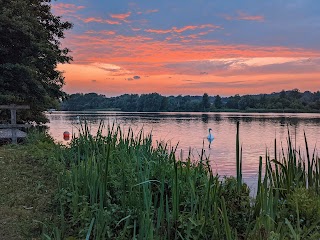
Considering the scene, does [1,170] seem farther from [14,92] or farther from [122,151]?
[14,92]

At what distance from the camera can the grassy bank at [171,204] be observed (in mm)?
3914

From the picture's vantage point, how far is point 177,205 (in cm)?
421

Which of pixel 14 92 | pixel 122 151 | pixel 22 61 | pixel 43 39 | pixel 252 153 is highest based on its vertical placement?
pixel 43 39

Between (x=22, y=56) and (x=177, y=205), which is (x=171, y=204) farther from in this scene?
(x=22, y=56)

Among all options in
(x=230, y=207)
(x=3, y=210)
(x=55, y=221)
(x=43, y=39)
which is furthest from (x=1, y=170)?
(x=43, y=39)

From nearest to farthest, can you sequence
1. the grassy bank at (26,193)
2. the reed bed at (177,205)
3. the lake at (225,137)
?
1. the reed bed at (177,205)
2. the grassy bank at (26,193)
3. the lake at (225,137)

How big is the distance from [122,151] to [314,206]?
9.33ft

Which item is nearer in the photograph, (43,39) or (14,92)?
(14,92)

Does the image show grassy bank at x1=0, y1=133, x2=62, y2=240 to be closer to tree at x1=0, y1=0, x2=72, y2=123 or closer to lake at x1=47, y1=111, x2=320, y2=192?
lake at x1=47, y1=111, x2=320, y2=192

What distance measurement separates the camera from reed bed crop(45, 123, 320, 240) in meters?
3.89

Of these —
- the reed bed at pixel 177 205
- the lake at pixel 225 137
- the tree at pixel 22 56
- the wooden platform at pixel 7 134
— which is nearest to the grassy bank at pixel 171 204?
the reed bed at pixel 177 205

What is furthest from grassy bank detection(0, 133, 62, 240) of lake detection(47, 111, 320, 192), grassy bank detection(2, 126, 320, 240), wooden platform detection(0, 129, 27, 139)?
wooden platform detection(0, 129, 27, 139)

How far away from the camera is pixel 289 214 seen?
502 centimetres

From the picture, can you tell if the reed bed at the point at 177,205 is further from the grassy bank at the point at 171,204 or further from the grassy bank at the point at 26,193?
the grassy bank at the point at 26,193
